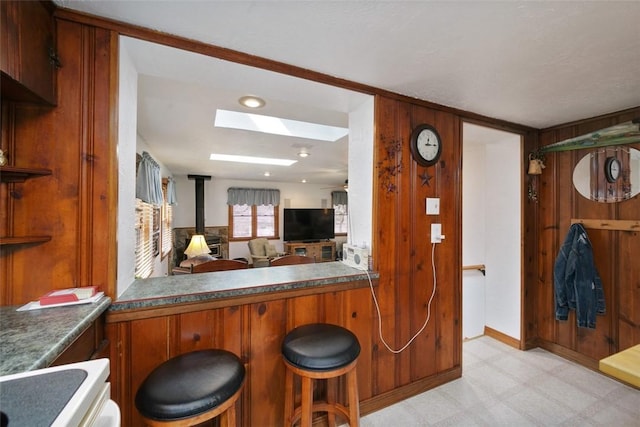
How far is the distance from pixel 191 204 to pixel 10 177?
545 cm

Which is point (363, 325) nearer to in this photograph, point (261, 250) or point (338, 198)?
point (261, 250)

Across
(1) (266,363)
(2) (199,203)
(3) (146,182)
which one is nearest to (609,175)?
(1) (266,363)

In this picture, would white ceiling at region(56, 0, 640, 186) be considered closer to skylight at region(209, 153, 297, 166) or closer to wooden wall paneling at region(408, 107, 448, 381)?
wooden wall paneling at region(408, 107, 448, 381)

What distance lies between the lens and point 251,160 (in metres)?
4.29

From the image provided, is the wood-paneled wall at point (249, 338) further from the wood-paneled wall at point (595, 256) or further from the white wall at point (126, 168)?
the wood-paneled wall at point (595, 256)

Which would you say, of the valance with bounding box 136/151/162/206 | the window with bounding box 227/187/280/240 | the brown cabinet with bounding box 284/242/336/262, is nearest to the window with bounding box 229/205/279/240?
the window with bounding box 227/187/280/240

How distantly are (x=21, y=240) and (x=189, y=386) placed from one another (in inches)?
32.8

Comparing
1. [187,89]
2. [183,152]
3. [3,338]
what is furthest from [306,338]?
[183,152]

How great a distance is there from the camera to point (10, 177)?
0.98m

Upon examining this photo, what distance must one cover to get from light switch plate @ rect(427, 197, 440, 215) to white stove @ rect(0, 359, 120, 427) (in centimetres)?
189

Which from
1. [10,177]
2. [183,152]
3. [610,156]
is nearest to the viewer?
[10,177]

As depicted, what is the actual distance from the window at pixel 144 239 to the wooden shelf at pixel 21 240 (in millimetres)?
1688

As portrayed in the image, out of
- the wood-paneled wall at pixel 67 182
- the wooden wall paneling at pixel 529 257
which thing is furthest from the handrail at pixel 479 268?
the wood-paneled wall at pixel 67 182

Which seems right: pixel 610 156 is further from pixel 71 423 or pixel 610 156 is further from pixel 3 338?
pixel 3 338
